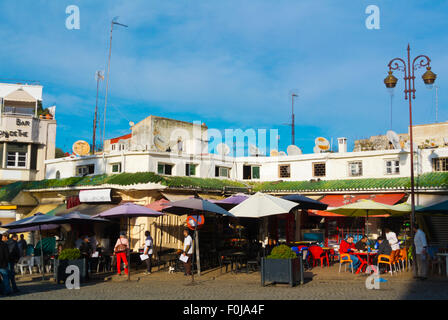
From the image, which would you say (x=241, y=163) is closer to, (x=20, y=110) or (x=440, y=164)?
(x=440, y=164)

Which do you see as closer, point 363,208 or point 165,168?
point 363,208

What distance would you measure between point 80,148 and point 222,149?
9.42 meters

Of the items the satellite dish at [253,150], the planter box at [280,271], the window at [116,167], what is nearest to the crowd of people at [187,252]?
the planter box at [280,271]

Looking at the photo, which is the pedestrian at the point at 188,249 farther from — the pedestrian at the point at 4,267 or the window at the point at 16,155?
the window at the point at 16,155

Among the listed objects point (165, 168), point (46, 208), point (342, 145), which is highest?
point (342, 145)

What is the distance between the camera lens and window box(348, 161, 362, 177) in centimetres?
2848

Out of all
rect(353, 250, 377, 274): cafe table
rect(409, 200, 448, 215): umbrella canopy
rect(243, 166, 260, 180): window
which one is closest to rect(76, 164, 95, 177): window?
rect(243, 166, 260, 180): window

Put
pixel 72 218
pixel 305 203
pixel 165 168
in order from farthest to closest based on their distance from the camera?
pixel 165 168 → pixel 72 218 → pixel 305 203

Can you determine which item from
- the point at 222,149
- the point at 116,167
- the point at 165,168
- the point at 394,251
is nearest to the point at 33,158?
the point at 116,167

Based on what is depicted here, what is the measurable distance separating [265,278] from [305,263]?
530cm

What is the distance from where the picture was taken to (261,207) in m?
16.7
